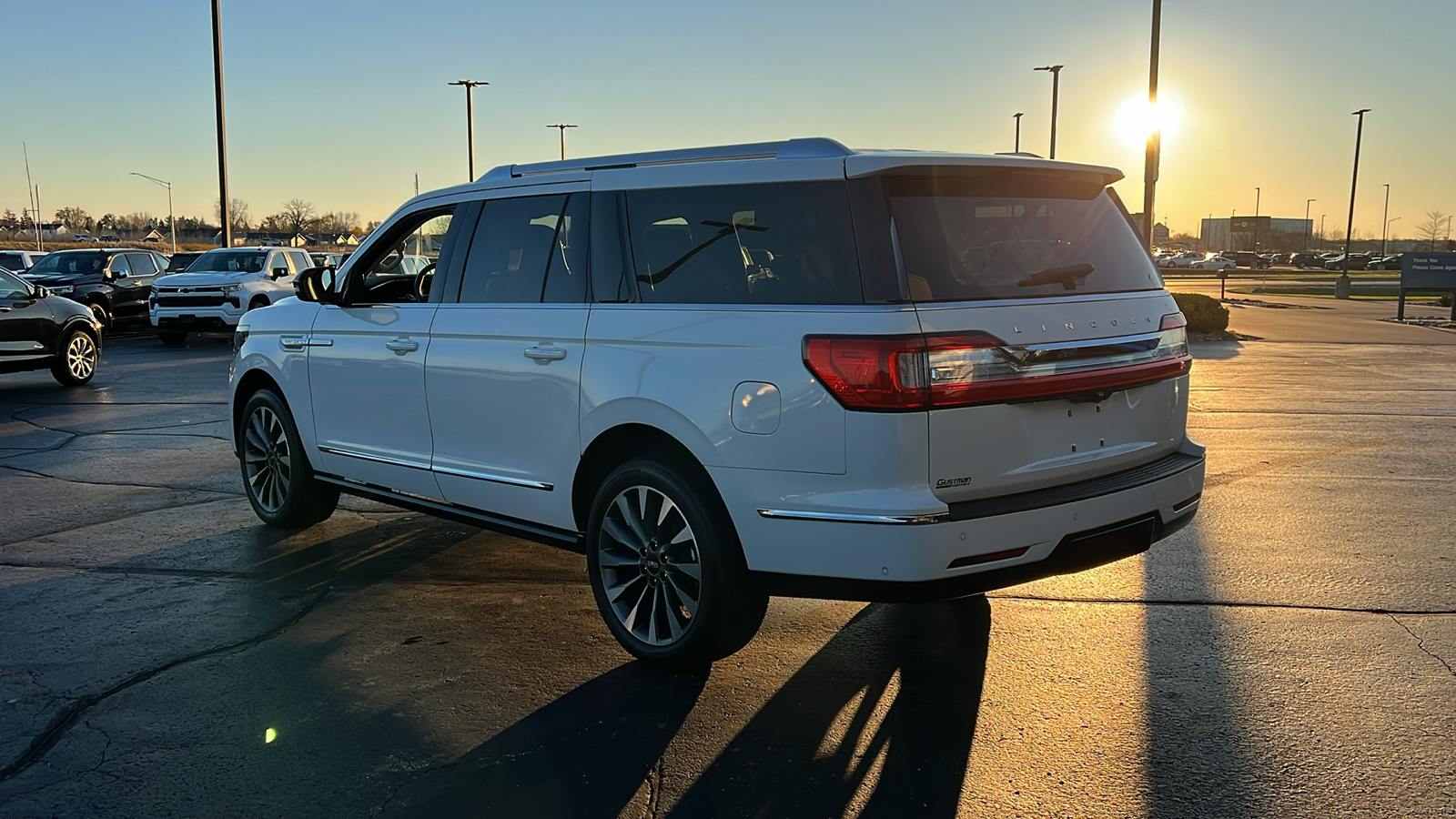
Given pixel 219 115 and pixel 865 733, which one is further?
pixel 219 115

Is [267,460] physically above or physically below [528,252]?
below

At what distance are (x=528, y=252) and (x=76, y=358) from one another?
12814 millimetres

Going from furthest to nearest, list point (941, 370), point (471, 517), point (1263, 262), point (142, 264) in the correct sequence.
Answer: point (1263, 262) < point (142, 264) < point (471, 517) < point (941, 370)

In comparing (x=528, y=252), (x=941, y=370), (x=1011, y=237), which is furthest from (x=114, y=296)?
(x=941, y=370)

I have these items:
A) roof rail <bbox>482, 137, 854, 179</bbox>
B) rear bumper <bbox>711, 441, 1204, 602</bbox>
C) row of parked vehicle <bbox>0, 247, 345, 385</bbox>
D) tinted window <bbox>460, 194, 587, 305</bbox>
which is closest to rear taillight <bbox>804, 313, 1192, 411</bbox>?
rear bumper <bbox>711, 441, 1204, 602</bbox>

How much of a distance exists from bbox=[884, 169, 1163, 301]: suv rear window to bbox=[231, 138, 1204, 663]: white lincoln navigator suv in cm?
1

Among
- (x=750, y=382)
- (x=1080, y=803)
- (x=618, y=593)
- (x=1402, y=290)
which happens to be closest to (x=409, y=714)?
(x=618, y=593)

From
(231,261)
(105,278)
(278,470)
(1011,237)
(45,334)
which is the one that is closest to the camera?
(1011,237)

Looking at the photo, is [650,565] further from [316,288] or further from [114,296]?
[114,296]

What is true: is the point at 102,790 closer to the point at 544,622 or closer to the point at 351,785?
the point at 351,785

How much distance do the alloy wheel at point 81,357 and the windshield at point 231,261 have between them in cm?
770

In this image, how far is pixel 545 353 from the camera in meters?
4.90

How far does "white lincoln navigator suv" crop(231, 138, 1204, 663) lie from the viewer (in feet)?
12.5

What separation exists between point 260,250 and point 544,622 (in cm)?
2101
